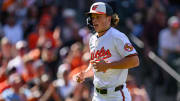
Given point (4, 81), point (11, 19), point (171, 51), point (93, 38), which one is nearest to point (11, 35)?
point (11, 19)

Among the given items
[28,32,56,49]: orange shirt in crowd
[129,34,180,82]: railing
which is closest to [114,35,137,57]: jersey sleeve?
[129,34,180,82]: railing

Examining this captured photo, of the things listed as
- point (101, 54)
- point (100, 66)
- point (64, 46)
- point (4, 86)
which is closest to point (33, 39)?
point (64, 46)

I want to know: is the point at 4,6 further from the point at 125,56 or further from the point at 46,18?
the point at 125,56

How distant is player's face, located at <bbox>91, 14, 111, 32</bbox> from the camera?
5.59 metres

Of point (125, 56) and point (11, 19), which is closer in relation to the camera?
point (125, 56)

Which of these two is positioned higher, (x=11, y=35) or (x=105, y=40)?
(x=105, y=40)

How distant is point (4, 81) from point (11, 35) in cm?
319

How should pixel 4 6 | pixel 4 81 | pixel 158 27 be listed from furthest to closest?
pixel 4 6, pixel 158 27, pixel 4 81

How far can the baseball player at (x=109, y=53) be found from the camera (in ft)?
18.1

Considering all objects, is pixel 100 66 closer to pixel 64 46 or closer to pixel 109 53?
pixel 109 53

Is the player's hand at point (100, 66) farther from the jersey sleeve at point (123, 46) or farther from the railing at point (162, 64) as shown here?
the railing at point (162, 64)

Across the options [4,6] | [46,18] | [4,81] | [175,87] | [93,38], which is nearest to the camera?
[93,38]

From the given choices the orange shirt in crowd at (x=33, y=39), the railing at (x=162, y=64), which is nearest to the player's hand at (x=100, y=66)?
the railing at (x=162, y=64)

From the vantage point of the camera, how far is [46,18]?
12211 millimetres
